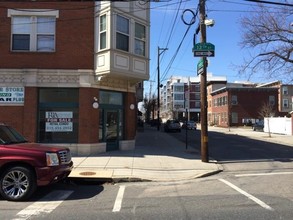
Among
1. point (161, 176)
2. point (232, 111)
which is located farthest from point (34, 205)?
point (232, 111)

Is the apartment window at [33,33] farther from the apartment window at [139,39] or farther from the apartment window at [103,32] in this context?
the apartment window at [139,39]

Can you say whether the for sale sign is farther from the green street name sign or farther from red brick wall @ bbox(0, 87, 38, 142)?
the green street name sign

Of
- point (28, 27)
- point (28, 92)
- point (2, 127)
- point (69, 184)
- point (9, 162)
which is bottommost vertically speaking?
point (69, 184)

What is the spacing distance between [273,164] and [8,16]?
43.1ft

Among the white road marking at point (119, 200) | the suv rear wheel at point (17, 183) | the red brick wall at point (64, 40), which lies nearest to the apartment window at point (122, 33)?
the red brick wall at point (64, 40)

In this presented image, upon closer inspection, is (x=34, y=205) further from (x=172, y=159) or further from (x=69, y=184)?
(x=172, y=159)

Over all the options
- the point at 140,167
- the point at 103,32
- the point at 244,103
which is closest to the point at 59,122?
the point at 103,32

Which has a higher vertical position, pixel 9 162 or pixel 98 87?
pixel 98 87

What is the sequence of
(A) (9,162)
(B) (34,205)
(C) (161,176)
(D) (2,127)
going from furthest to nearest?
(C) (161,176)
(D) (2,127)
(A) (9,162)
(B) (34,205)

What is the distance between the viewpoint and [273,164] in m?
15.8

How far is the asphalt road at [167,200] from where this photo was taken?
743cm

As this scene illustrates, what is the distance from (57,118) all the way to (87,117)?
4.49ft

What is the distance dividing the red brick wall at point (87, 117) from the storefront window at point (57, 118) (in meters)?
0.31

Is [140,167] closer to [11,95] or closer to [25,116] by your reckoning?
[25,116]
